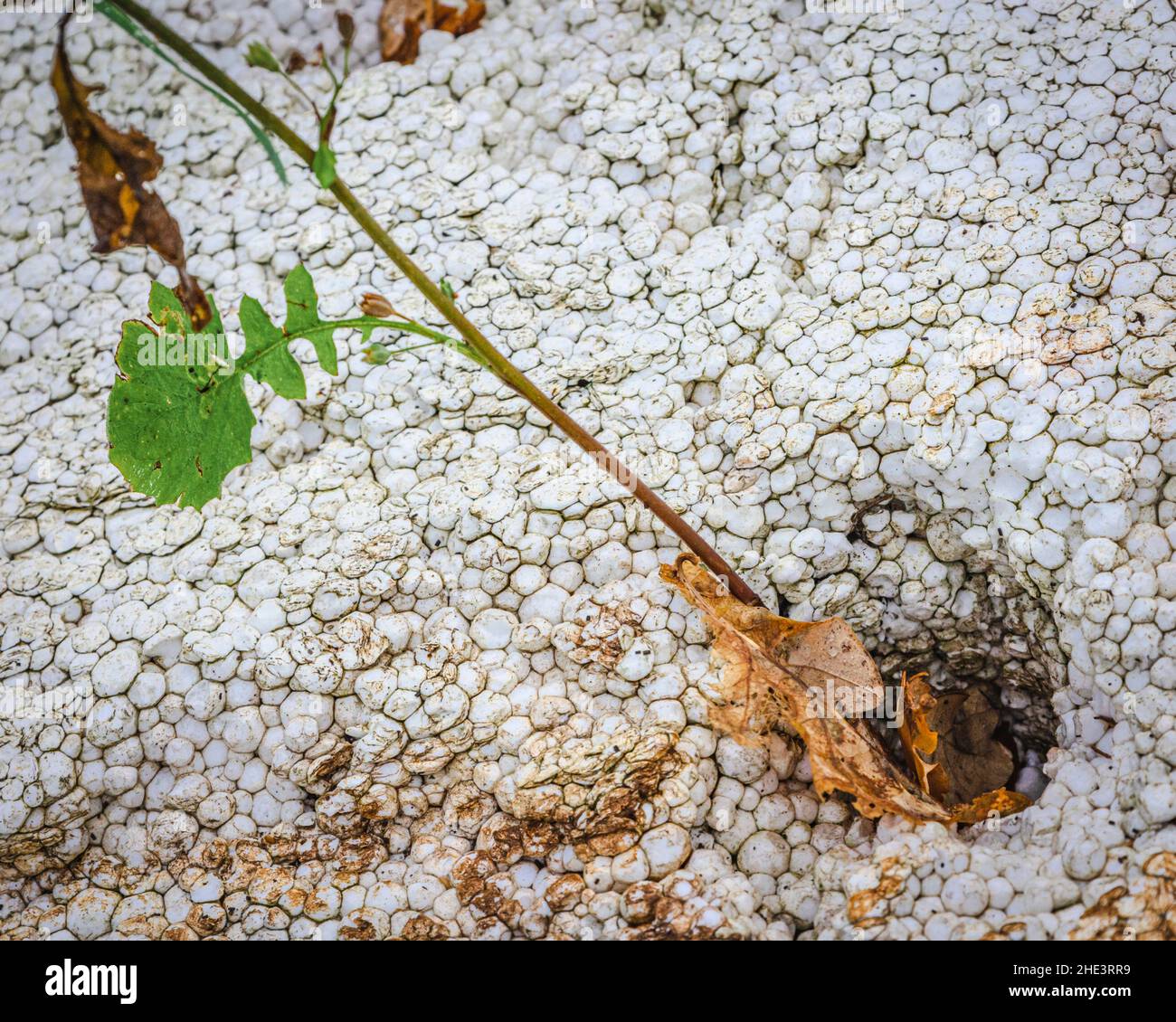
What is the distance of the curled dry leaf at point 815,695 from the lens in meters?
1.60

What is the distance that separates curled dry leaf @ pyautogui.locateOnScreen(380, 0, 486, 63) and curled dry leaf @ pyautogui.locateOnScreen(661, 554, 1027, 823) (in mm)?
1486

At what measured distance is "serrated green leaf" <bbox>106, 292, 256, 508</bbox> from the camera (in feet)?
5.14

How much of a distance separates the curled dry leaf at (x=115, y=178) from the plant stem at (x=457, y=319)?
65 cm

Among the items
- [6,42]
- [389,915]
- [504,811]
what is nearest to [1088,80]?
[504,811]

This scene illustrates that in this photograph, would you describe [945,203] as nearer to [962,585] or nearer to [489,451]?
[962,585]

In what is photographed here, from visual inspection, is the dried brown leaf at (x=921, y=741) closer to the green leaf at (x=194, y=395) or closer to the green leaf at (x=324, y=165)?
the green leaf at (x=194, y=395)

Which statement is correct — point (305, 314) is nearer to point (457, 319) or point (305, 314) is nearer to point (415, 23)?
point (457, 319)

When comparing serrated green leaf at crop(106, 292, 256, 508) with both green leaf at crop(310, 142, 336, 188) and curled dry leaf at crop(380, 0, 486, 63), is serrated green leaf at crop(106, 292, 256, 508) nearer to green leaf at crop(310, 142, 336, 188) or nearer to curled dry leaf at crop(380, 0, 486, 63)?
green leaf at crop(310, 142, 336, 188)

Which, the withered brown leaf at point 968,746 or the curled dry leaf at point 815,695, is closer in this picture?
the curled dry leaf at point 815,695

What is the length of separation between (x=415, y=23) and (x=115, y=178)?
0.82m

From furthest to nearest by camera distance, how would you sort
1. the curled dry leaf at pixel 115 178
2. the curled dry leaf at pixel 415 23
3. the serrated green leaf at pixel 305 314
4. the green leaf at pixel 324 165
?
the curled dry leaf at pixel 415 23, the curled dry leaf at pixel 115 178, the serrated green leaf at pixel 305 314, the green leaf at pixel 324 165

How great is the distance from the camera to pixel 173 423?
5.21ft

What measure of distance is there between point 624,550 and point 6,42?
2079mm

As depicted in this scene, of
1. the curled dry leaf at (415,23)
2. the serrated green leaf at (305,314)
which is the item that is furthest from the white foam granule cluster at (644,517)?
the serrated green leaf at (305,314)
